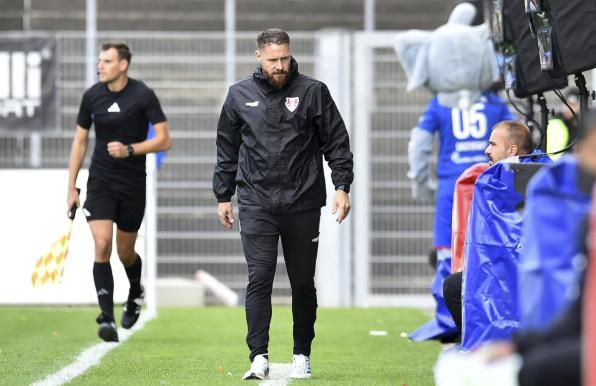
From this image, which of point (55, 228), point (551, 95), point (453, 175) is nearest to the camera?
point (453, 175)

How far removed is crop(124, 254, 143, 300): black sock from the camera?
445 inches

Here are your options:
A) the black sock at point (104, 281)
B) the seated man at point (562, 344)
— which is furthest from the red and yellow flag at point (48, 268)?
the seated man at point (562, 344)

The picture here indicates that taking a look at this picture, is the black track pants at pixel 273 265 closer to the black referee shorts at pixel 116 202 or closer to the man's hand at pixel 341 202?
the man's hand at pixel 341 202

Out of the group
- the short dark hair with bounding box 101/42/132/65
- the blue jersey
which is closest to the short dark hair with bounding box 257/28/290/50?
the short dark hair with bounding box 101/42/132/65

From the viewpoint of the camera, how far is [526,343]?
14.8ft

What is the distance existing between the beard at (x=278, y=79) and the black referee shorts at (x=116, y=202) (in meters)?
2.91

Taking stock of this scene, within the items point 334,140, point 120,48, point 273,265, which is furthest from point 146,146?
point 273,265

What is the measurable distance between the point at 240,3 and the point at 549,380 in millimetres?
13953

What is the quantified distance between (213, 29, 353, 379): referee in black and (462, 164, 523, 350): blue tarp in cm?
102

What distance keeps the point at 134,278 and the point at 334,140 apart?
3596 mm

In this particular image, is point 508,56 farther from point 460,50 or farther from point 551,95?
point 551,95

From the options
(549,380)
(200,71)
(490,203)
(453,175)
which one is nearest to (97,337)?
(453,175)

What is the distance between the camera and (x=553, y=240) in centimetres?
468

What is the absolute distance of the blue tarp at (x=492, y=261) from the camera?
700cm
